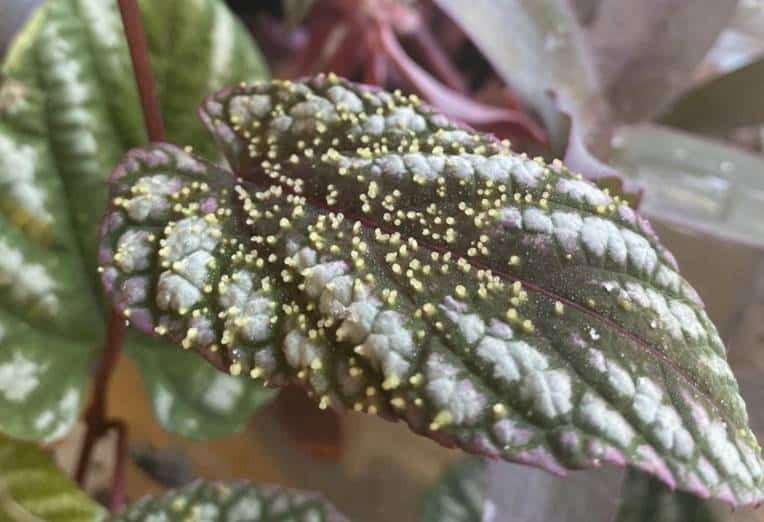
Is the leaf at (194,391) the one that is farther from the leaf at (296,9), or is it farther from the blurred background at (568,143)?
the leaf at (296,9)

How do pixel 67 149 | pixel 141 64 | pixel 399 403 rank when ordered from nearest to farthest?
pixel 399 403, pixel 141 64, pixel 67 149

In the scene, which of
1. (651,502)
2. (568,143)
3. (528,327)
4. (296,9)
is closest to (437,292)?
(528,327)

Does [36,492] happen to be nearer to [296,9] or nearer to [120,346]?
[120,346]

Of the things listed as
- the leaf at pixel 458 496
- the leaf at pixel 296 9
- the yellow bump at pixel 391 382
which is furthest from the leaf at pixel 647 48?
the yellow bump at pixel 391 382

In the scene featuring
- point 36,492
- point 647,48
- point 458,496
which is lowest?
point 458,496

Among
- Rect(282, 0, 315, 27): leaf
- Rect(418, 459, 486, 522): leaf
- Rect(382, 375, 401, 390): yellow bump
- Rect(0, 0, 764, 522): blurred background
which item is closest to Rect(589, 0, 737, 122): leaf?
Rect(0, 0, 764, 522): blurred background
